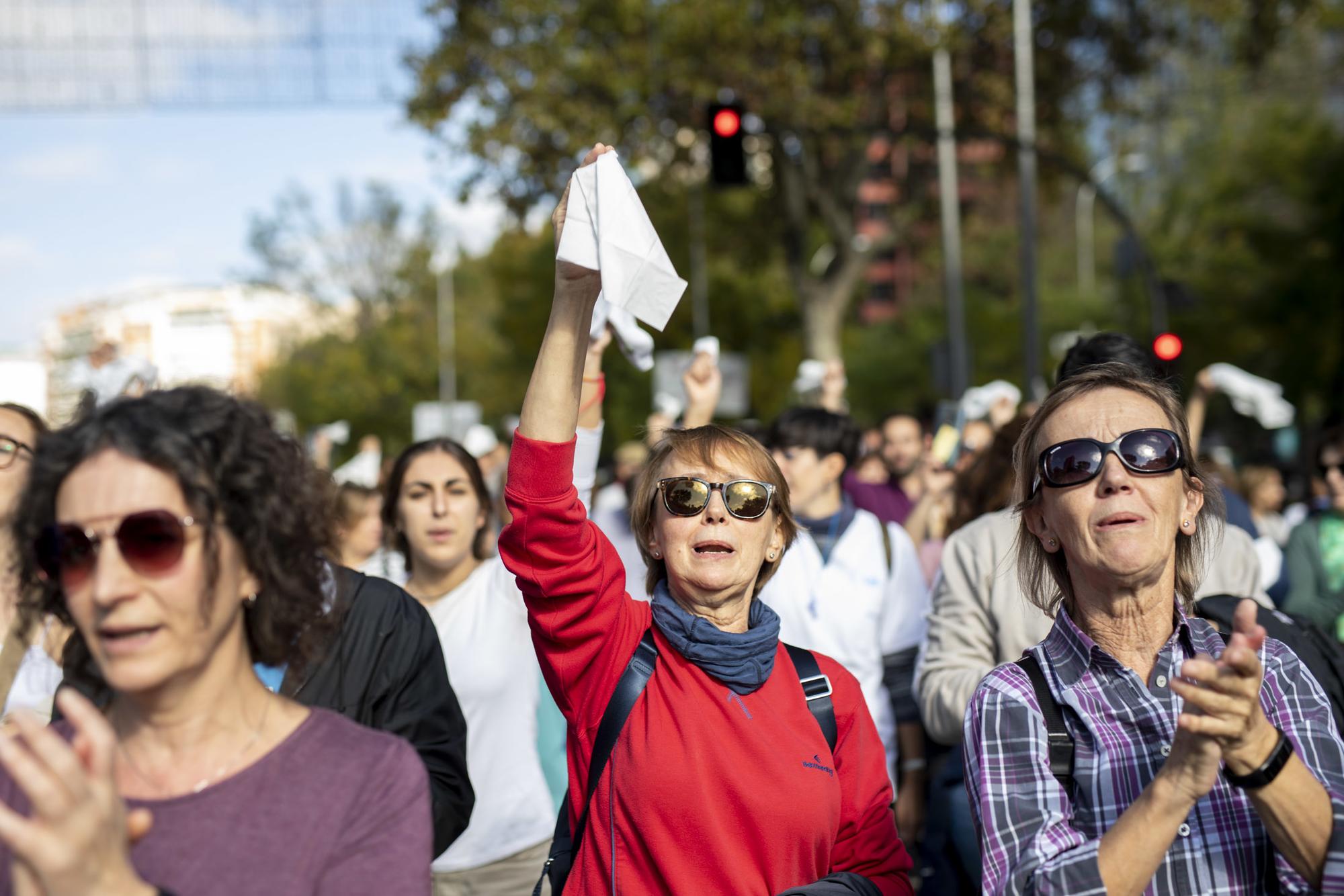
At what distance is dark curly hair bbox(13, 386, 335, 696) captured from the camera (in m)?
2.25

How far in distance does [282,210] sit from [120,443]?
4916cm

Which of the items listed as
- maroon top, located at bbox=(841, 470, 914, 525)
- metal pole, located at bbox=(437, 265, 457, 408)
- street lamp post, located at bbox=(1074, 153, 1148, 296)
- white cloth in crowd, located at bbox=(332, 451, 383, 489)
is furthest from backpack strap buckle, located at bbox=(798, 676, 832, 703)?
metal pole, located at bbox=(437, 265, 457, 408)

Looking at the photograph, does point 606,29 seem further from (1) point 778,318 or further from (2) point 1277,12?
(1) point 778,318

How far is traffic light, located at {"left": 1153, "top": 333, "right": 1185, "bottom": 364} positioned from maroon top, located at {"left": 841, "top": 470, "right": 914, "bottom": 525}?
11.2 ft

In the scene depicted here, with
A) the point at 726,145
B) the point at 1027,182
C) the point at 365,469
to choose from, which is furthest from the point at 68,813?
the point at 1027,182

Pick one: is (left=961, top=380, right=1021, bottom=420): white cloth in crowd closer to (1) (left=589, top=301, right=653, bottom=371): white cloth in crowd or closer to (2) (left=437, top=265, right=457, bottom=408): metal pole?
(1) (left=589, top=301, right=653, bottom=371): white cloth in crowd

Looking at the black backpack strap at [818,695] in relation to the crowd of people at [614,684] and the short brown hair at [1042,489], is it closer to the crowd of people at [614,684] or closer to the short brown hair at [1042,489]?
the crowd of people at [614,684]

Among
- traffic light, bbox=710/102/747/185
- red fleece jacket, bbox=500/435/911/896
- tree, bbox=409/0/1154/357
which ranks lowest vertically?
red fleece jacket, bbox=500/435/911/896

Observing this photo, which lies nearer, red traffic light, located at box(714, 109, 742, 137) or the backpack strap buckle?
the backpack strap buckle

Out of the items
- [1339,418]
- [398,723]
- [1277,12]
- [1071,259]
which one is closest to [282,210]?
[1071,259]

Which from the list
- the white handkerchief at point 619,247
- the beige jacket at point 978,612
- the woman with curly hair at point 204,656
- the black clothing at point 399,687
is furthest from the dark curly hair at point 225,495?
the beige jacket at point 978,612

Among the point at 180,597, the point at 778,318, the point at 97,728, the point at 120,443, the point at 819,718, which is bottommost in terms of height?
the point at 819,718

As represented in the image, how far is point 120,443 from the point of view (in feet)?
7.34

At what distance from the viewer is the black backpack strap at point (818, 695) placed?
323cm
